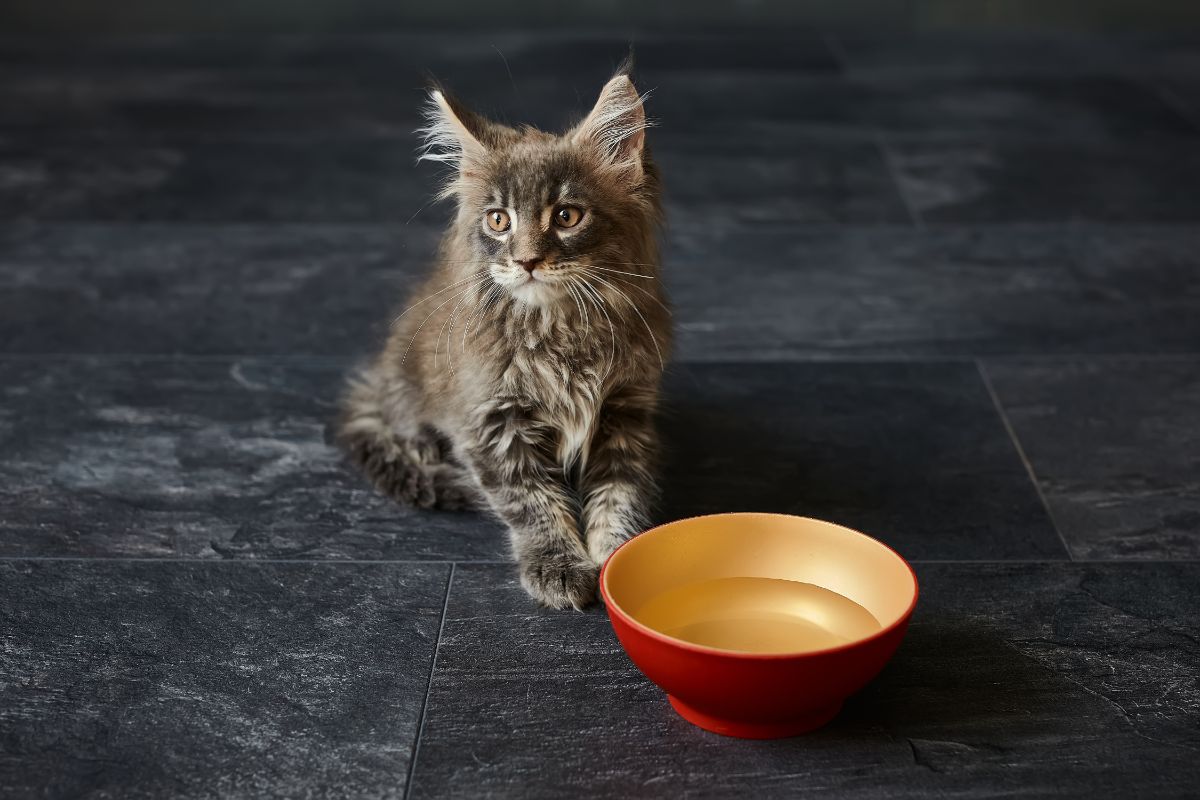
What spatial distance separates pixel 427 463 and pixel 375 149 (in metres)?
2.04

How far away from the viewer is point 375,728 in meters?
1.56

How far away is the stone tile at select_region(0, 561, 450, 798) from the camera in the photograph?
1.48 metres

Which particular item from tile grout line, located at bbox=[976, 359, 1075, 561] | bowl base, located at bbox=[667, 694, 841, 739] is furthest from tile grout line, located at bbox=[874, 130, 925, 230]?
bowl base, located at bbox=[667, 694, 841, 739]

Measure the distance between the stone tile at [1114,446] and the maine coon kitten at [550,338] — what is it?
71 centimetres

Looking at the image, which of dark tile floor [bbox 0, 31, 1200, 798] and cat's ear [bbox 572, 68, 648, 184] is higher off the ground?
cat's ear [bbox 572, 68, 648, 184]

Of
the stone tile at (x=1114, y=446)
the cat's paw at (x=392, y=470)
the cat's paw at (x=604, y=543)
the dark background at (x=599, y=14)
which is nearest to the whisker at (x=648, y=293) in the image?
the cat's paw at (x=604, y=543)

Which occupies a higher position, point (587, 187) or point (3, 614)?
point (587, 187)

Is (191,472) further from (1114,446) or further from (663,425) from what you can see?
(1114,446)

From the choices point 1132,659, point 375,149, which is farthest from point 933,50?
point 1132,659

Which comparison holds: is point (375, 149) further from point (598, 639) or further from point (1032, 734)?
point (1032, 734)

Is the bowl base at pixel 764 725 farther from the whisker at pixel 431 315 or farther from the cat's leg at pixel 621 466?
the whisker at pixel 431 315

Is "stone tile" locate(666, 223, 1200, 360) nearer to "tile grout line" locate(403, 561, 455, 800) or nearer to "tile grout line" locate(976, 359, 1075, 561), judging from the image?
"tile grout line" locate(976, 359, 1075, 561)

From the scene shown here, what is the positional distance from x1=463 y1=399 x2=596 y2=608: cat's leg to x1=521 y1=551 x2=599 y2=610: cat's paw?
0.01 metres

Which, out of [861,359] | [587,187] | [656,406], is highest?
[587,187]
